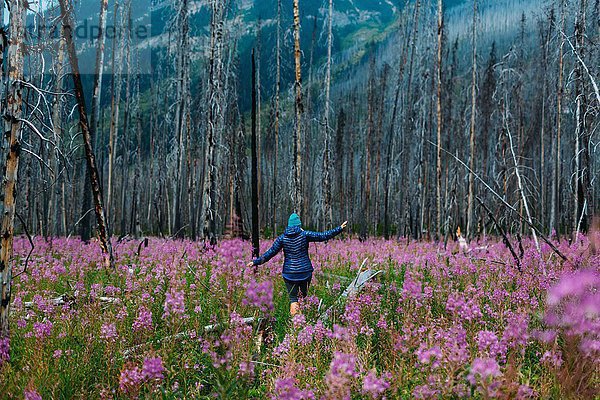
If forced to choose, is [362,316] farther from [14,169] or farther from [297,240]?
[14,169]

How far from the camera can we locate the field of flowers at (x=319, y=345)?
2.53 meters

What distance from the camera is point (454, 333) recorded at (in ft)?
10.2

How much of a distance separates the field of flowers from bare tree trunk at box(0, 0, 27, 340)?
56 cm

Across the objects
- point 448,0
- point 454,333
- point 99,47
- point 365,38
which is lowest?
point 454,333

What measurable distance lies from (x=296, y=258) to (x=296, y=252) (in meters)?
0.10

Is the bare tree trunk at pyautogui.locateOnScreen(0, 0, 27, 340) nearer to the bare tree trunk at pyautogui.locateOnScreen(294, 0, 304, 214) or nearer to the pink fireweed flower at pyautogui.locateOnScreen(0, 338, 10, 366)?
the pink fireweed flower at pyautogui.locateOnScreen(0, 338, 10, 366)

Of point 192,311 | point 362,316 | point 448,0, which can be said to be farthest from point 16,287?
point 448,0

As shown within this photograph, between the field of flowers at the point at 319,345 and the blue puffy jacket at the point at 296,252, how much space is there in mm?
535

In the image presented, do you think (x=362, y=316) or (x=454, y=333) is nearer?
(x=454, y=333)

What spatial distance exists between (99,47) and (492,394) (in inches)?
552

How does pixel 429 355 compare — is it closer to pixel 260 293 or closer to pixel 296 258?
pixel 260 293

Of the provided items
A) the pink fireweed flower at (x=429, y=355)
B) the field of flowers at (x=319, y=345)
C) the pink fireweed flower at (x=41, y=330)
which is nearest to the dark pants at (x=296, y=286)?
the field of flowers at (x=319, y=345)

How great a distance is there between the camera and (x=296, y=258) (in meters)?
6.36

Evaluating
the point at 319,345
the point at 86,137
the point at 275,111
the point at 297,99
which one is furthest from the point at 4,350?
the point at 275,111
